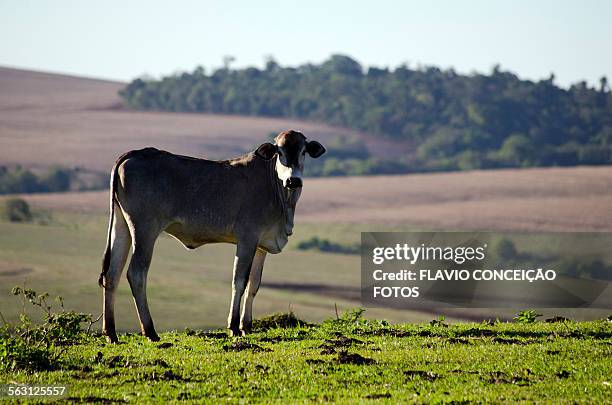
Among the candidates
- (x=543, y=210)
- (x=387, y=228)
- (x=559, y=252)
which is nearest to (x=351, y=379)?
(x=559, y=252)

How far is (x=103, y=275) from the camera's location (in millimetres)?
17453

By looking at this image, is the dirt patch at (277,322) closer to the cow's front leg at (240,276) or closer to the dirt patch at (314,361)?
the cow's front leg at (240,276)

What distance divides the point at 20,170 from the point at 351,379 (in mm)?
135968

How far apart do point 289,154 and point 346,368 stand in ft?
16.2

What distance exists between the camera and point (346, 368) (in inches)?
549

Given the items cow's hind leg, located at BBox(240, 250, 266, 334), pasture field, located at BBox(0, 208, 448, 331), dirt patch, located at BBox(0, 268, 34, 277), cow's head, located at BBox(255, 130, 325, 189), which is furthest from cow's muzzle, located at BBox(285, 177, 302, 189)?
dirt patch, located at BBox(0, 268, 34, 277)

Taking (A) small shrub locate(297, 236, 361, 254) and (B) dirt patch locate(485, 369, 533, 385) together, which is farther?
(A) small shrub locate(297, 236, 361, 254)

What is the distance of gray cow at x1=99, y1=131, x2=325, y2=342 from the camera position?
17.4 metres

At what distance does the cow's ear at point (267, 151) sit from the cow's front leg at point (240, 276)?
148 cm

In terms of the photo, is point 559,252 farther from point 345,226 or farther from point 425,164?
point 425,164

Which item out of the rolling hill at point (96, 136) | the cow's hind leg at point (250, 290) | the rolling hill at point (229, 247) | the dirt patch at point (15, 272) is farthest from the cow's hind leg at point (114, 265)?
the rolling hill at point (96, 136)

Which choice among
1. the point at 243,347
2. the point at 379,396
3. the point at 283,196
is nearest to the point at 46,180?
the point at 283,196

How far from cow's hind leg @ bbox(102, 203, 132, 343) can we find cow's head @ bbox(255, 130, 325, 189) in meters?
2.51

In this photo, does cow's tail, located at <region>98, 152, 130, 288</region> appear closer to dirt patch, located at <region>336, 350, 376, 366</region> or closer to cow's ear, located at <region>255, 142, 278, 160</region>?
cow's ear, located at <region>255, 142, 278, 160</region>
